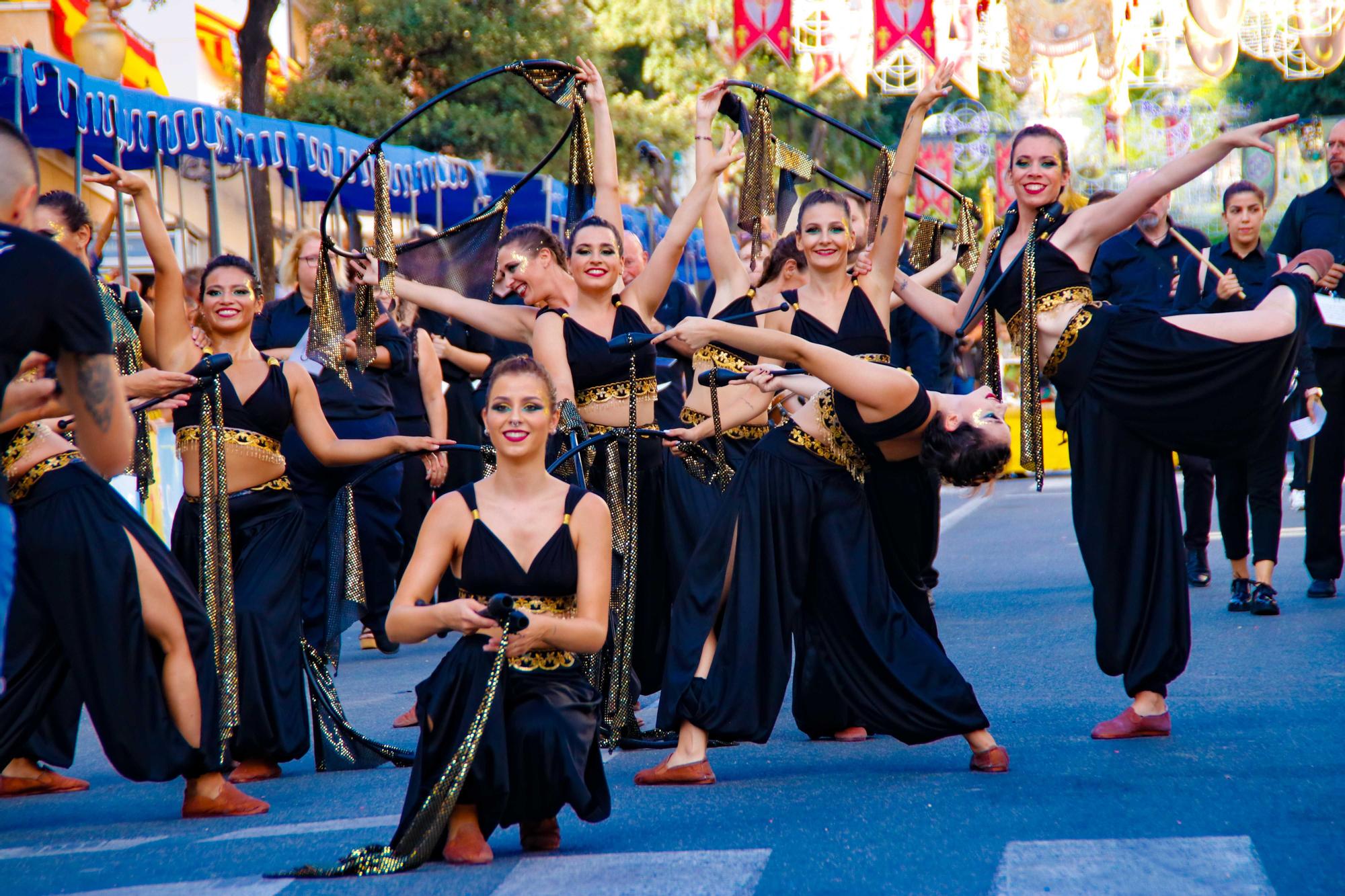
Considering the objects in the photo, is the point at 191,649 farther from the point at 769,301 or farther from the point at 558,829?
the point at 769,301

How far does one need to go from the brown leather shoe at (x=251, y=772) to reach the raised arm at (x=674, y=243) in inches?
90.9

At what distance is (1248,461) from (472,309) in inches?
164

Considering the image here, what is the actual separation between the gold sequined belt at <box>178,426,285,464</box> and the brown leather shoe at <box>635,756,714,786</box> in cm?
185

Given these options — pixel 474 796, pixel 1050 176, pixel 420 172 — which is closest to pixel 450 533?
pixel 474 796

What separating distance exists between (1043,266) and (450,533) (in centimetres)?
255

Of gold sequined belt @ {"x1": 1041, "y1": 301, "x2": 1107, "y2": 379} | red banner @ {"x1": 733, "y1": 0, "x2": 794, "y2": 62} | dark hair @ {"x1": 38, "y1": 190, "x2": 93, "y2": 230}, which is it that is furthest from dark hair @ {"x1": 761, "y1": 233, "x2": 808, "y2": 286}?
red banner @ {"x1": 733, "y1": 0, "x2": 794, "y2": 62}

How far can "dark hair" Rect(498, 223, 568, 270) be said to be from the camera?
725 centimetres

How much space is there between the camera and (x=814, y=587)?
19.5ft

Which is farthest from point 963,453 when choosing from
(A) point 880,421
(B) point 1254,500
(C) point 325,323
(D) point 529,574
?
(B) point 1254,500

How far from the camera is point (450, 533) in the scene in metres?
4.97

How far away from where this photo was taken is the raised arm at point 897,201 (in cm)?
651

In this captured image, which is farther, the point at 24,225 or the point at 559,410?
the point at 559,410

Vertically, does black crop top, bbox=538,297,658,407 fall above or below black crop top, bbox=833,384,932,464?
above

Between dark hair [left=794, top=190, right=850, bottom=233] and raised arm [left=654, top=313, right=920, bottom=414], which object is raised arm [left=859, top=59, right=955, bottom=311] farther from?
raised arm [left=654, top=313, right=920, bottom=414]
